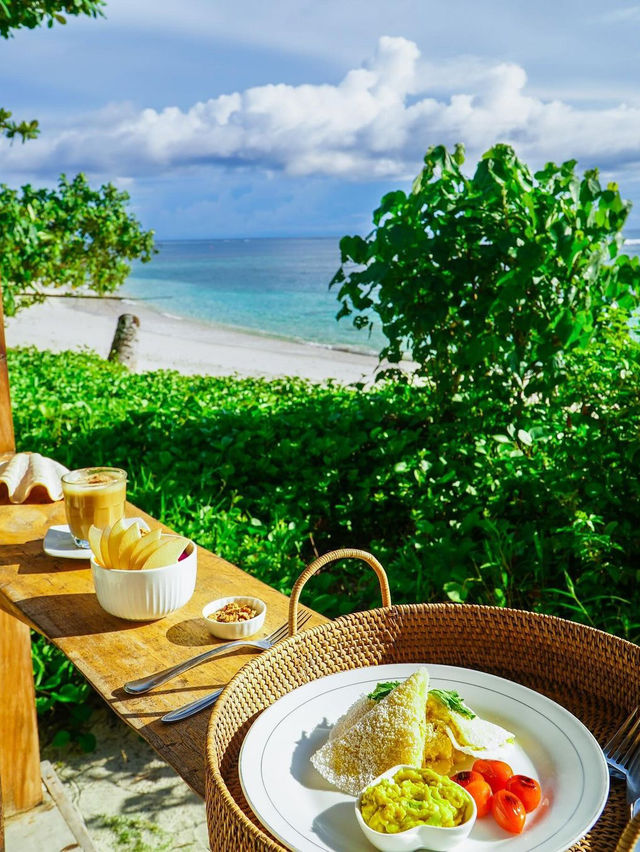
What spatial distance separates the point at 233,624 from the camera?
1367 millimetres

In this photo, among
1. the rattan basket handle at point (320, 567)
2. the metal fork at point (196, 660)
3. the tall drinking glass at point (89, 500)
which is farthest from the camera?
the tall drinking glass at point (89, 500)

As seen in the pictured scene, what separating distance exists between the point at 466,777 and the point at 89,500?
1088 millimetres

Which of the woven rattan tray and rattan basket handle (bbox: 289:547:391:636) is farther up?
rattan basket handle (bbox: 289:547:391:636)

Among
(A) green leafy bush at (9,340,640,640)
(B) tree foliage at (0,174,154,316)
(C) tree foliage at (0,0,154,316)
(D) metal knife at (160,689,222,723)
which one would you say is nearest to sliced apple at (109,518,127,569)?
(D) metal knife at (160,689,222,723)

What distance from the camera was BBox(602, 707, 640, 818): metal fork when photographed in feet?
2.92

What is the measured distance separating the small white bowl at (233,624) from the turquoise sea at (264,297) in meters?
11.3

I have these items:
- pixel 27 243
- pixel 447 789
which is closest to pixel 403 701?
pixel 447 789

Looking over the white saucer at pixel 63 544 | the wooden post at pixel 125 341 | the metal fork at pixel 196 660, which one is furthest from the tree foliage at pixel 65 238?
the metal fork at pixel 196 660

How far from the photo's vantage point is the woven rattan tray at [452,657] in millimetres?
1021

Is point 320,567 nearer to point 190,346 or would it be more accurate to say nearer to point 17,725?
point 17,725

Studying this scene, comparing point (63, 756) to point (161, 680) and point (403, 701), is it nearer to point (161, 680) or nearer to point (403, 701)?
point (161, 680)

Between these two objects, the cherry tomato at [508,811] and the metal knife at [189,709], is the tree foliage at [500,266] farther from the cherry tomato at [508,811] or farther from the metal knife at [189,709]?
the cherry tomato at [508,811]

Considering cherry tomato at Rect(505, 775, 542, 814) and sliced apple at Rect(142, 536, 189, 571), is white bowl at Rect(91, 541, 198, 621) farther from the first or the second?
cherry tomato at Rect(505, 775, 542, 814)

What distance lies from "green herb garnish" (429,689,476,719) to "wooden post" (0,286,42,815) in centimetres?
164
